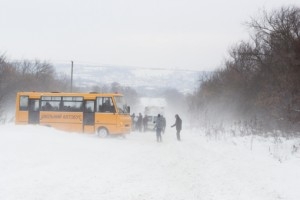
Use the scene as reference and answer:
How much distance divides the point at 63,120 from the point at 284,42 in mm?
16186

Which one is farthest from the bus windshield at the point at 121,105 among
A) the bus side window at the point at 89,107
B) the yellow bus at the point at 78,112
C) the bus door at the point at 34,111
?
the bus door at the point at 34,111

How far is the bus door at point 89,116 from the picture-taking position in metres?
29.8

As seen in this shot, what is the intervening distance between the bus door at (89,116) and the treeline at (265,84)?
9.70 meters

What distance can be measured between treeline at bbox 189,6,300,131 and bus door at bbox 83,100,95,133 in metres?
A: 9.70

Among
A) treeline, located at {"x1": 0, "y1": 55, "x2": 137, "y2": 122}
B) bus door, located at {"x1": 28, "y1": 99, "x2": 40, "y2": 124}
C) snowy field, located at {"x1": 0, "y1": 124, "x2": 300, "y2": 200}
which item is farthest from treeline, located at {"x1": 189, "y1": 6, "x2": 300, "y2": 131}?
treeline, located at {"x1": 0, "y1": 55, "x2": 137, "y2": 122}

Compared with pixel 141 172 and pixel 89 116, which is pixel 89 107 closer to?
pixel 89 116

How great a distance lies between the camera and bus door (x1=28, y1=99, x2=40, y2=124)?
31.4 meters

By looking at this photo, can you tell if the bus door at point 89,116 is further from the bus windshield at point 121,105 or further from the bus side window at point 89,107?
the bus windshield at point 121,105

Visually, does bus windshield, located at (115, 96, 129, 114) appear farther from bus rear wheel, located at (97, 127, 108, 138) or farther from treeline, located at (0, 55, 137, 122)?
treeline, located at (0, 55, 137, 122)

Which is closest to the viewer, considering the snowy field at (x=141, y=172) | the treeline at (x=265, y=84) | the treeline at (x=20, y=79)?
the snowy field at (x=141, y=172)

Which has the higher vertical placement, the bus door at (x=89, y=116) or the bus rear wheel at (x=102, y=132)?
the bus door at (x=89, y=116)

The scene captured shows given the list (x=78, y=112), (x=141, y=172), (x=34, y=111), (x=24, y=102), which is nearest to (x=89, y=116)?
(x=78, y=112)

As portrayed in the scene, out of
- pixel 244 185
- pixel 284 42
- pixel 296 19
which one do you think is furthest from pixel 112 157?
pixel 296 19

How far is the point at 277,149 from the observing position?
18.5m
